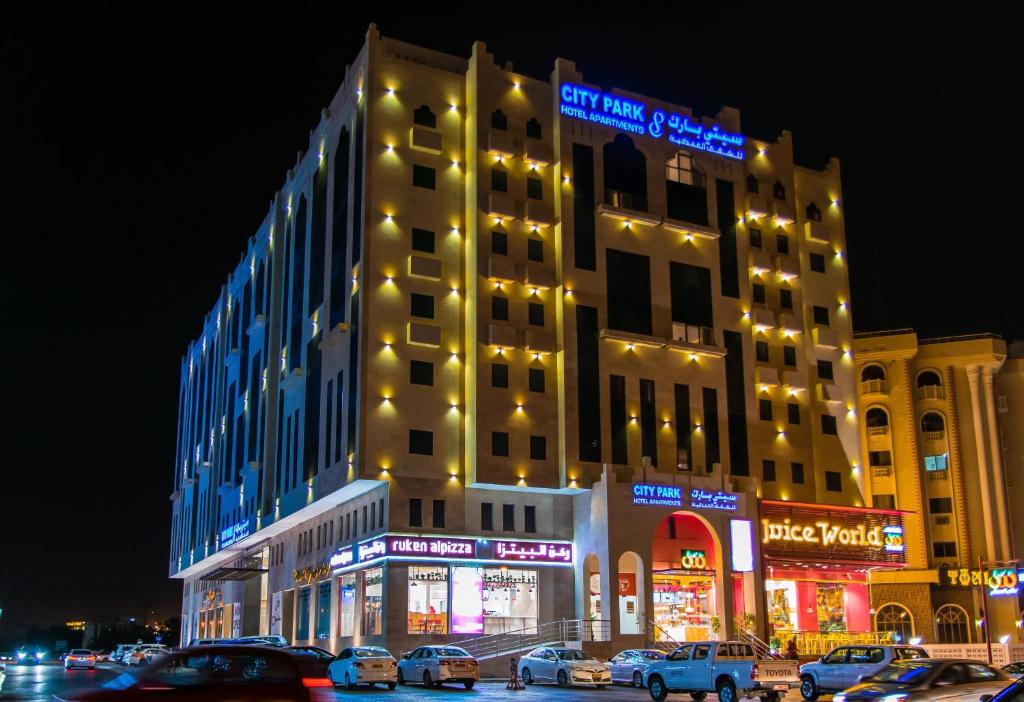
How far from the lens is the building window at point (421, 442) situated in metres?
55.9

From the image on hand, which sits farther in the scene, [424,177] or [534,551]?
[424,177]

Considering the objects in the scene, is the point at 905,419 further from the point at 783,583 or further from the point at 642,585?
the point at 642,585

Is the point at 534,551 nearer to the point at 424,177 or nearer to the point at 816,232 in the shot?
the point at 424,177

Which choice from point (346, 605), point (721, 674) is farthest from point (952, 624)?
point (721, 674)

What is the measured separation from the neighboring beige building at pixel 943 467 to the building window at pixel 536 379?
26.6 m

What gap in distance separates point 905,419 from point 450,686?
4392cm

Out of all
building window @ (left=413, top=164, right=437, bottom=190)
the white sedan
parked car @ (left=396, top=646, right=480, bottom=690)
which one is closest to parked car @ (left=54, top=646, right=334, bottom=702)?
parked car @ (left=396, top=646, right=480, bottom=690)

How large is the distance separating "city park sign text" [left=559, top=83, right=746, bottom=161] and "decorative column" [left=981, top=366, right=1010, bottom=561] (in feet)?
80.1

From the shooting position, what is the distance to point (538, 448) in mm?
57750

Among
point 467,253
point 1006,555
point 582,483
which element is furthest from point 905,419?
point 467,253

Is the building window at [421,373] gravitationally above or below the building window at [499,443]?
above

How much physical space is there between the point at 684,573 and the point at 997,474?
27.7 metres

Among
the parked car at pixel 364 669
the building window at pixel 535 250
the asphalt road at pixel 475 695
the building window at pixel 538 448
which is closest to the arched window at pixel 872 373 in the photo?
the building window at pixel 535 250

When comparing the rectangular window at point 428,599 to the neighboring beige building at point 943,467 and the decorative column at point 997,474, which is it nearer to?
the neighboring beige building at point 943,467
